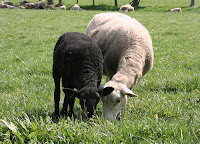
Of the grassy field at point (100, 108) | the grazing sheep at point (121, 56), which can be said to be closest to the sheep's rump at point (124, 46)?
the grazing sheep at point (121, 56)

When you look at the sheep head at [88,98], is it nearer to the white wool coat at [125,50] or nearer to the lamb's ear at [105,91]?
the lamb's ear at [105,91]

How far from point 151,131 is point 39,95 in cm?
253

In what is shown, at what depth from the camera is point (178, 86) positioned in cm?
484

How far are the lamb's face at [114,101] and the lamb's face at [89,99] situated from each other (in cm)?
42

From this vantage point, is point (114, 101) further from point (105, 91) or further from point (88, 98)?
point (88, 98)

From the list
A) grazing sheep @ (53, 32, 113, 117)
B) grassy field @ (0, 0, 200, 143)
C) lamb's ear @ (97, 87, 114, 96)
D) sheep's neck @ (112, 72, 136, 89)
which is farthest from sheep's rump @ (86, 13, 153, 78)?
lamb's ear @ (97, 87, 114, 96)

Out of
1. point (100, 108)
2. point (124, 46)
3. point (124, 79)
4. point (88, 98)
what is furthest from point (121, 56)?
point (88, 98)

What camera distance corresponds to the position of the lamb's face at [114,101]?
353cm

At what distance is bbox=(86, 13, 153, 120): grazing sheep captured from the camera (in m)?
3.60

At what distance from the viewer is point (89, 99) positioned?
122 inches

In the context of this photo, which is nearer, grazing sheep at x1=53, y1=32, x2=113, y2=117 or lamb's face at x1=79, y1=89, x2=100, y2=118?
lamb's face at x1=79, y1=89, x2=100, y2=118

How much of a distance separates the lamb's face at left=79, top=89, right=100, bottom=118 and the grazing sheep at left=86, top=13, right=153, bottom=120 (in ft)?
1.40

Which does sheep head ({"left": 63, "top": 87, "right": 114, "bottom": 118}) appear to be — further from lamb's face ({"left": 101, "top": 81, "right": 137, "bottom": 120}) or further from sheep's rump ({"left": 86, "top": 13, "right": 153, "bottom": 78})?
sheep's rump ({"left": 86, "top": 13, "right": 153, "bottom": 78})

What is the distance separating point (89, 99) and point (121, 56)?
1715mm
